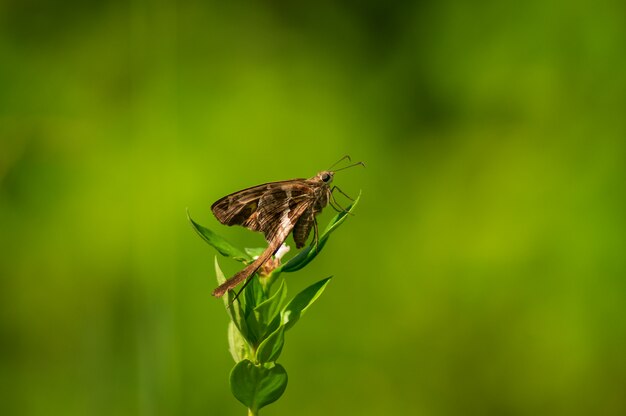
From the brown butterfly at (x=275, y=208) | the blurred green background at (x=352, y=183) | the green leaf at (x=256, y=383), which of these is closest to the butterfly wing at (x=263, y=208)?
the brown butterfly at (x=275, y=208)

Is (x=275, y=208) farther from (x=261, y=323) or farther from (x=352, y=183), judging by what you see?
(x=352, y=183)

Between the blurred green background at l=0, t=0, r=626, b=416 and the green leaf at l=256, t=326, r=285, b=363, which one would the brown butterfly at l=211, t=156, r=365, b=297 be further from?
the blurred green background at l=0, t=0, r=626, b=416

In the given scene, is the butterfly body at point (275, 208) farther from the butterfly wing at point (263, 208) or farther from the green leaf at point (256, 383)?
the green leaf at point (256, 383)

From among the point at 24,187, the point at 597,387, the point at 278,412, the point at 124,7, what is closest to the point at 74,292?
the point at 24,187

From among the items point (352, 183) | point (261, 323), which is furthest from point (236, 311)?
point (352, 183)

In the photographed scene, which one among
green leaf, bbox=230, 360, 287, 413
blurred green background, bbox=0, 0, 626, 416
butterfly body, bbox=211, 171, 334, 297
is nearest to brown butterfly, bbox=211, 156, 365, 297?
butterfly body, bbox=211, 171, 334, 297

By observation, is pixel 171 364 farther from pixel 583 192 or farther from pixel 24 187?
pixel 583 192
